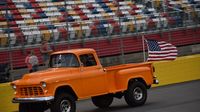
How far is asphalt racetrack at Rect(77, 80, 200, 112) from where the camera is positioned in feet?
45.8

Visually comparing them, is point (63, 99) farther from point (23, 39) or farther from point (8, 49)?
point (23, 39)

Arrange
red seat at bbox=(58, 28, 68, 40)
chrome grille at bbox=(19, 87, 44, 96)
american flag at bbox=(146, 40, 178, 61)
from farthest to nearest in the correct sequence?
red seat at bbox=(58, 28, 68, 40)
american flag at bbox=(146, 40, 178, 61)
chrome grille at bbox=(19, 87, 44, 96)

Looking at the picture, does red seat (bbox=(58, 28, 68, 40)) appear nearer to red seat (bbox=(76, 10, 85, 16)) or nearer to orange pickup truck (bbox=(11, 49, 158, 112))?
red seat (bbox=(76, 10, 85, 16))

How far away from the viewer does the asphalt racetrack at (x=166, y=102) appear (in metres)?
14.0

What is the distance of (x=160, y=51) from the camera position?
68.0 ft

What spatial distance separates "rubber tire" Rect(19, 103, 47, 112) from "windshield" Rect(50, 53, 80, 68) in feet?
4.15

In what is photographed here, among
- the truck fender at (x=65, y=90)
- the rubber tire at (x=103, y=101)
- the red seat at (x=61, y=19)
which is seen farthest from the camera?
the red seat at (x=61, y=19)

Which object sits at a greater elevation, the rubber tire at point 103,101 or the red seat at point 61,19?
the red seat at point 61,19

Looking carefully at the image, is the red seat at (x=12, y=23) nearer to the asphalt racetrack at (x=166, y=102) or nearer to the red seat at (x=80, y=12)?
the red seat at (x=80, y=12)

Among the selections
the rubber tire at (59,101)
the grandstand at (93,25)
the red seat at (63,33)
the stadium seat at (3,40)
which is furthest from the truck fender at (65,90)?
the red seat at (63,33)

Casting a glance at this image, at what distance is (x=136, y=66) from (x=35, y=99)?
12.8ft

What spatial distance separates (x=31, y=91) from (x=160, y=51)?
8.64 metres

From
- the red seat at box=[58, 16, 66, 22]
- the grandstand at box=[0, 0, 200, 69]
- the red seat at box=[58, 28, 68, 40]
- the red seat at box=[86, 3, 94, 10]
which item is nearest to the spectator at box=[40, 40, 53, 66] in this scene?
the grandstand at box=[0, 0, 200, 69]

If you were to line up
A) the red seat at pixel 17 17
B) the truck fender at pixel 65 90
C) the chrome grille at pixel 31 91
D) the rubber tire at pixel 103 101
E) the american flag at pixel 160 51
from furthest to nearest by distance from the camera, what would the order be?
the red seat at pixel 17 17 → the american flag at pixel 160 51 → the rubber tire at pixel 103 101 → the truck fender at pixel 65 90 → the chrome grille at pixel 31 91
